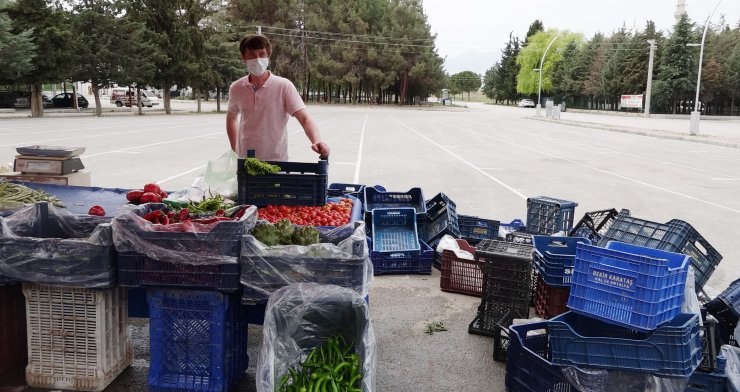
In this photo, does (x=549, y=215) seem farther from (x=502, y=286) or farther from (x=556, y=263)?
(x=502, y=286)

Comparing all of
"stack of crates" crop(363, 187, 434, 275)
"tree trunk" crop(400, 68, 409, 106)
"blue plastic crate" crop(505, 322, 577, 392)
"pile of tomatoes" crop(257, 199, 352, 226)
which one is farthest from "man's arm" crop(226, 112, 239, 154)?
"tree trunk" crop(400, 68, 409, 106)

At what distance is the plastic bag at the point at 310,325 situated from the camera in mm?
3418

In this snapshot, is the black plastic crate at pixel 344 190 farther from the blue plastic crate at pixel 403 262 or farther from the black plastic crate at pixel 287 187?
the black plastic crate at pixel 287 187

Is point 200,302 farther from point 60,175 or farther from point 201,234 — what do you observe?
point 60,175

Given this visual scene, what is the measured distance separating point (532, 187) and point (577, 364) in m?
9.64

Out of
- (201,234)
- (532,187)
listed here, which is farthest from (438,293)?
(532,187)

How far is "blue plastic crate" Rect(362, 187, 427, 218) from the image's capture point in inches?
307

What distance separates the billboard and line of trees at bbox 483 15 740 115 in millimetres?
2283

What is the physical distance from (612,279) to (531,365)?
769mm

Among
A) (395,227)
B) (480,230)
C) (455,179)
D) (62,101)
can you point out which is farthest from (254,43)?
(62,101)

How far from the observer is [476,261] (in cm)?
598

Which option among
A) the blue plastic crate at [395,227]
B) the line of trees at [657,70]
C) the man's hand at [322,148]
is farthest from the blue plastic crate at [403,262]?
the line of trees at [657,70]

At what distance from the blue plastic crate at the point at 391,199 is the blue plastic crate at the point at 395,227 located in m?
0.56

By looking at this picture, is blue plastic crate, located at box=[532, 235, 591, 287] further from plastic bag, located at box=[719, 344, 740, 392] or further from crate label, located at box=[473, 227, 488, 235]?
crate label, located at box=[473, 227, 488, 235]
